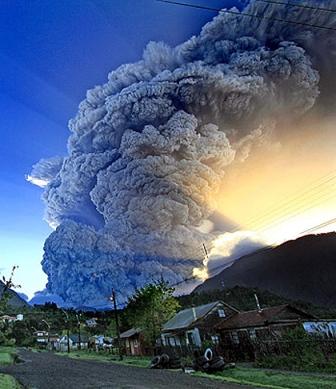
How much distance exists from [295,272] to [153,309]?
107516 mm

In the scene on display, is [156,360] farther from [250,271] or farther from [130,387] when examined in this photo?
[250,271]

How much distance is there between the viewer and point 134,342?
54750 mm

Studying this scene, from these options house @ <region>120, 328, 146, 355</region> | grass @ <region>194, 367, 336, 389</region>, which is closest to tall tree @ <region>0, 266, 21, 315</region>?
grass @ <region>194, 367, 336, 389</region>

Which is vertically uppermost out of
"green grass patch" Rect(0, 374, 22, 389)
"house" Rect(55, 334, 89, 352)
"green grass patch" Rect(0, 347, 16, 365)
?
"house" Rect(55, 334, 89, 352)

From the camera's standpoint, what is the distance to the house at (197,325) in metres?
39.7

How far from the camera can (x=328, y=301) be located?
110 meters

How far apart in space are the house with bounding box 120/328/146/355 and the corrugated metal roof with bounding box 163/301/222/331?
7.03 meters

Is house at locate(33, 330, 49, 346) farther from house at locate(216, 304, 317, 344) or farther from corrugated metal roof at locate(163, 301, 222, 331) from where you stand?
house at locate(216, 304, 317, 344)

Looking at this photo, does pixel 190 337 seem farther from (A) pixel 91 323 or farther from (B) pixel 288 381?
(A) pixel 91 323

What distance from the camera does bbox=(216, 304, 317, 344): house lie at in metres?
32.0

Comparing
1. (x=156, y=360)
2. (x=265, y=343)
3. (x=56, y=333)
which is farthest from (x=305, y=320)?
(x=56, y=333)

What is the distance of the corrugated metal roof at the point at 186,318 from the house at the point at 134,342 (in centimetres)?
703

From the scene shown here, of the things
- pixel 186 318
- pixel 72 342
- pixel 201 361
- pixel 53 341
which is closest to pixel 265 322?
pixel 201 361

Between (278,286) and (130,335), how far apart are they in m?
95.0
